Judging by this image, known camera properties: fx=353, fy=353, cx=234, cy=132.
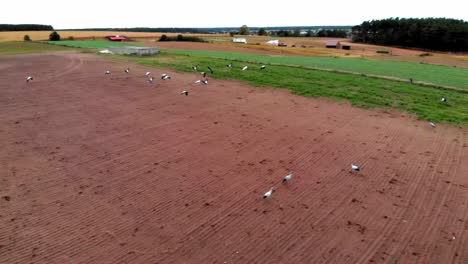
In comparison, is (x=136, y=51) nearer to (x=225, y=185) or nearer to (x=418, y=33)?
(x=225, y=185)

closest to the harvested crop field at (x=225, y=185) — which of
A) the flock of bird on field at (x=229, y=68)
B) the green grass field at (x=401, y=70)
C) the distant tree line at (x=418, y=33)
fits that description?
the flock of bird on field at (x=229, y=68)

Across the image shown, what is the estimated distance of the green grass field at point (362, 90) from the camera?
19.2m

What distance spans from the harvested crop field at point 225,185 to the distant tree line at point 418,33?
261 feet

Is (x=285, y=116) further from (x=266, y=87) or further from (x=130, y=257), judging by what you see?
(x=130, y=257)

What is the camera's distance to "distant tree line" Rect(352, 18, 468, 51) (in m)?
81.9

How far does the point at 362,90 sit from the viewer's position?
2338 centimetres

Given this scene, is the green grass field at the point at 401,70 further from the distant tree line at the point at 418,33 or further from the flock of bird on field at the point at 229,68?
the distant tree line at the point at 418,33

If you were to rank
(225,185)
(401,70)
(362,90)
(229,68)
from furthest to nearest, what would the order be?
(401,70) < (229,68) < (362,90) < (225,185)

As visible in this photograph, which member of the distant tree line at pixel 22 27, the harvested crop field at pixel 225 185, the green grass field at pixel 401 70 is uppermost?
the distant tree line at pixel 22 27

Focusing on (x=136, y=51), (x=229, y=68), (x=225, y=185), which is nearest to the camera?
(x=225, y=185)

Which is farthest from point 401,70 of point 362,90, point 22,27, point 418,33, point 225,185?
point 22,27

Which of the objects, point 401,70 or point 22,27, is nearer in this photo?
point 401,70

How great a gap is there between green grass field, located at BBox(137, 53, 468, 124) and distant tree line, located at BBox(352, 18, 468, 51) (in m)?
68.2

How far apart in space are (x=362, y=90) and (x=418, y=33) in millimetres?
77944
